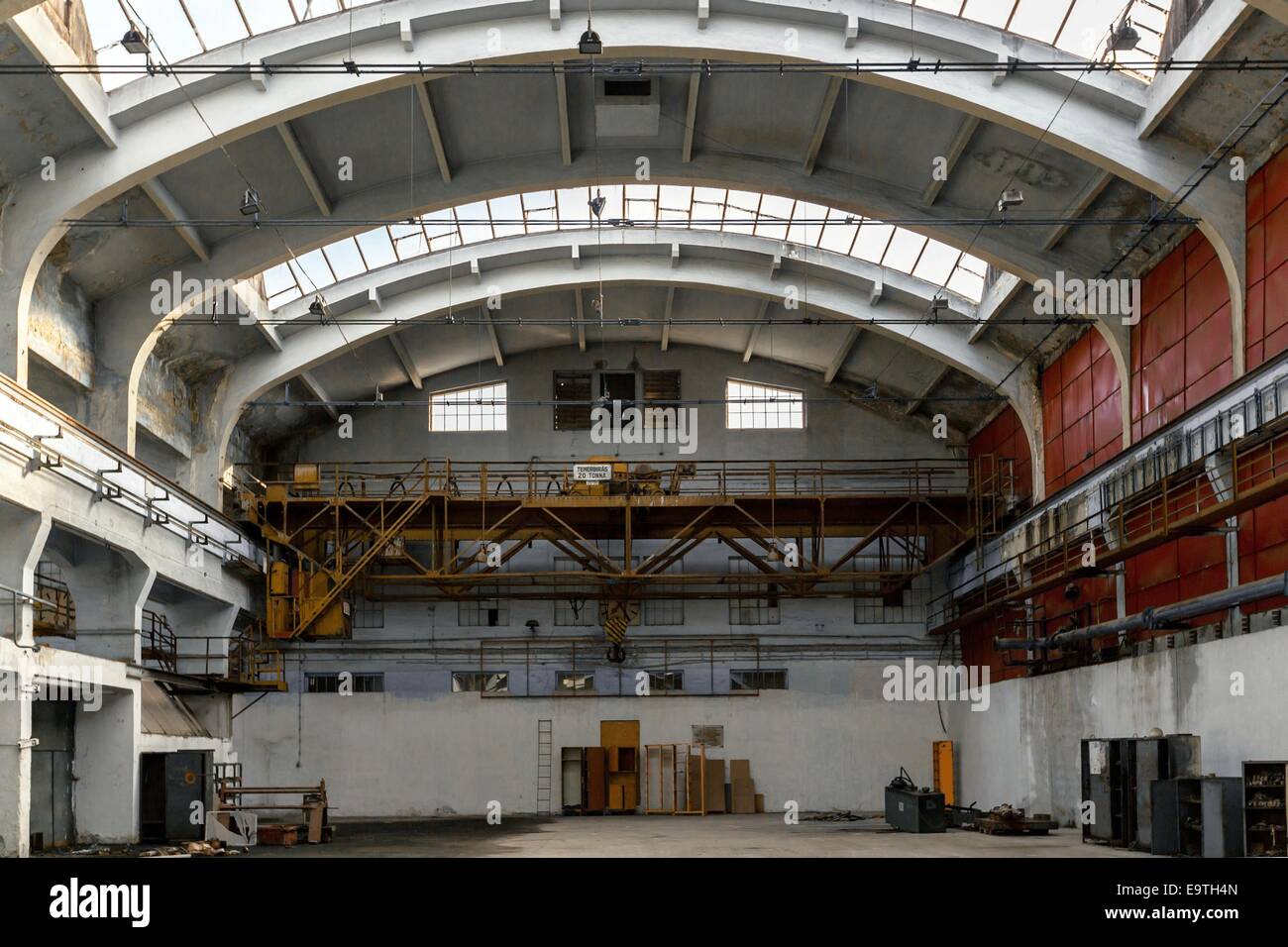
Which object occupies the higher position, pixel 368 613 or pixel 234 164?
pixel 234 164

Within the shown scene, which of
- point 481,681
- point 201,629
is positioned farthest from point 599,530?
point 201,629

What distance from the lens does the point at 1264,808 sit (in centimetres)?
1672

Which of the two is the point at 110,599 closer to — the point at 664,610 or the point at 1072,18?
the point at 664,610

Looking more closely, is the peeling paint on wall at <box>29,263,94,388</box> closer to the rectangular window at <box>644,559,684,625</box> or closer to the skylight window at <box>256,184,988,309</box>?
the skylight window at <box>256,184,988,309</box>

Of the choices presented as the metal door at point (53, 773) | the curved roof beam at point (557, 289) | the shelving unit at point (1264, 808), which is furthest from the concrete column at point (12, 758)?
the shelving unit at point (1264, 808)

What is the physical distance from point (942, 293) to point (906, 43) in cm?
988

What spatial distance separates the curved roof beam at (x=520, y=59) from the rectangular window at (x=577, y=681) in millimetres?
20232

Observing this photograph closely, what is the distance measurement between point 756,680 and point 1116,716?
653 inches

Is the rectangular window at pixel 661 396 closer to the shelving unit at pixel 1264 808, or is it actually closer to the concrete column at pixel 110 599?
the concrete column at pixel 110 599

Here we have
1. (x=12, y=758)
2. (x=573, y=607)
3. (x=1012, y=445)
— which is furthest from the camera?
(x=573, y=607)

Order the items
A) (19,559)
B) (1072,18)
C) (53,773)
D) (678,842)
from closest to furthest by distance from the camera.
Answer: (19,559), (1072,18), (678,842), (53,773)

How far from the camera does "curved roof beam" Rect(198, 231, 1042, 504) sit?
108 feet

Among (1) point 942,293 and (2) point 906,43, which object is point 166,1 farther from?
(1) point 942,293
